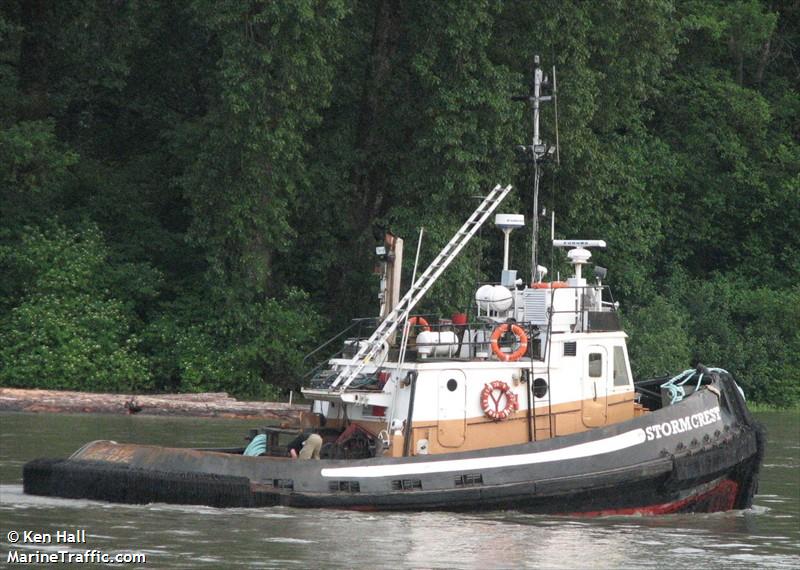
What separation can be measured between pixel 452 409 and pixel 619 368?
2750mm

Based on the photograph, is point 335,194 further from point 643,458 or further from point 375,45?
point 643,458

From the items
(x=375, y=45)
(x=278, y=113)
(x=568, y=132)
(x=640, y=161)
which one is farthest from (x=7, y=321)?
(x=640, y=161)

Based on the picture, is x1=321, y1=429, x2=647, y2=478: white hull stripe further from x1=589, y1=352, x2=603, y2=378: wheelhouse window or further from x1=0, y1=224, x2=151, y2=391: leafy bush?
x1=0, y1=224, x2=151, y2=391: leafy bush

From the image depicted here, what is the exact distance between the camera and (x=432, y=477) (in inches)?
811

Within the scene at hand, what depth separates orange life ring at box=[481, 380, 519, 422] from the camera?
70.3 feet

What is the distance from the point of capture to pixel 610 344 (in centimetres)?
2242

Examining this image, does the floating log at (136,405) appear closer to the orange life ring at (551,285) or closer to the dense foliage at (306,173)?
the dense foliage at (306,173)

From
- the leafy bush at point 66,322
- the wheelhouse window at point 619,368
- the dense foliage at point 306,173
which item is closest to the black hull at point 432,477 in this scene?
the wheelhouse window at point 619,368

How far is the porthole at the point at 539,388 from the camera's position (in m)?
21.8

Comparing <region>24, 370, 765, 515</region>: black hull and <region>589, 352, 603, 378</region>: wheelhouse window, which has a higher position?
<region>589, 352, 603, 378</region>: wheelhouse window

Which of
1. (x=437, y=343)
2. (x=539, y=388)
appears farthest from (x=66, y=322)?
(x=539, y=388)

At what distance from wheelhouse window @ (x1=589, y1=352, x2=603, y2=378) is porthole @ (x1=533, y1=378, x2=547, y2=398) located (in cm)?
78

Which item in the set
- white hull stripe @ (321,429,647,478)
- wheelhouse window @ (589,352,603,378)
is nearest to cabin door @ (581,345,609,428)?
wheelhouse window @ (589,352,603,378)

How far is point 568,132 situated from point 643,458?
16.0 meters
